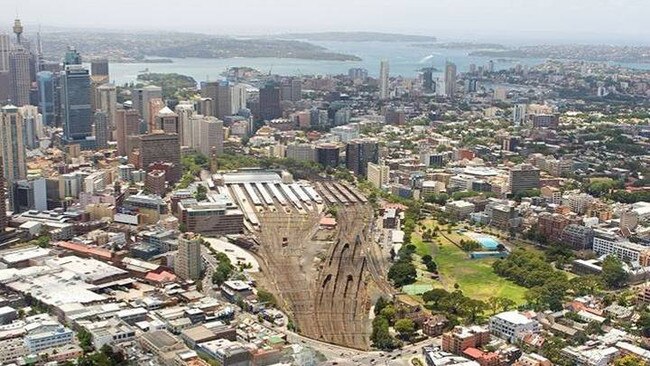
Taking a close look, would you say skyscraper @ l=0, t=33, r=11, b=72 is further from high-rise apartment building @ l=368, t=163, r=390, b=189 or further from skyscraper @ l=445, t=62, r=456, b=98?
skyscraper @ l=445, t=62, r=456, b=98

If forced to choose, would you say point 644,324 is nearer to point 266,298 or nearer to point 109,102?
point 266,298

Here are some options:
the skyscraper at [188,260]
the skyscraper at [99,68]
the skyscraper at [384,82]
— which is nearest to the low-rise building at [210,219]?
the skyscraper at [188,260]

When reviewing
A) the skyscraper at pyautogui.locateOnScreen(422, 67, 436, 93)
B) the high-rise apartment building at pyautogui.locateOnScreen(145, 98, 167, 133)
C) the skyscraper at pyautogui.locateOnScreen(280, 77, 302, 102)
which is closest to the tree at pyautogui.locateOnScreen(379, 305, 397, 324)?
the high-rise apartment building at pyautogui.locateOnScreen(145, 98, 167, 133)

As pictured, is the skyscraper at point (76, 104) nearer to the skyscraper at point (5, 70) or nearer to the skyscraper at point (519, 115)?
the skyscraper at point (5, 70)

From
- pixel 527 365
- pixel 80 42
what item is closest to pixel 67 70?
pixel 527 365

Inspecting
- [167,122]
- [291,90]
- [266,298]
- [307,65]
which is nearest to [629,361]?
[266,298]

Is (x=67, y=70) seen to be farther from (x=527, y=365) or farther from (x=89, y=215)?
(x=527, y=365)
